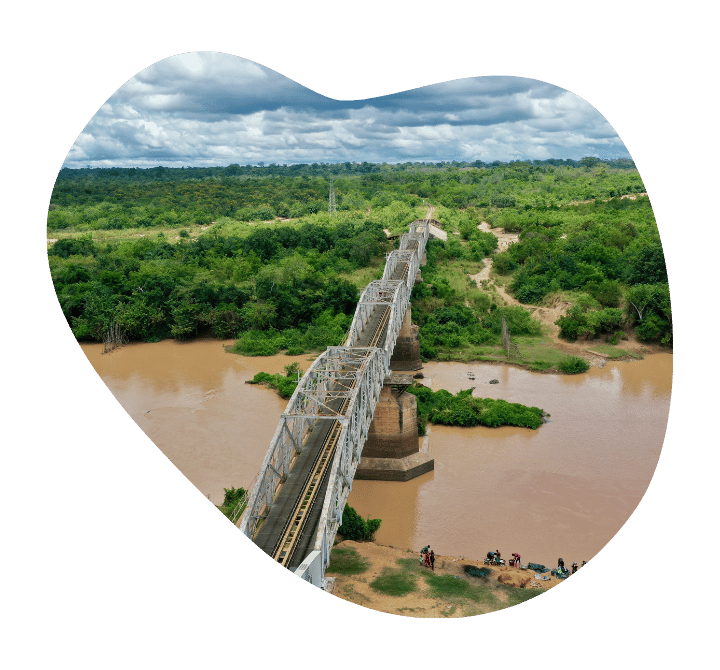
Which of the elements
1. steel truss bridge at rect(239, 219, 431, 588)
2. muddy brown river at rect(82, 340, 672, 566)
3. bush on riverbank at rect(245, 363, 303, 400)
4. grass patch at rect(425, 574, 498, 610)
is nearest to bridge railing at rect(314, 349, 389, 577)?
steel truss bridge at rect(239, 219, 431, 588)

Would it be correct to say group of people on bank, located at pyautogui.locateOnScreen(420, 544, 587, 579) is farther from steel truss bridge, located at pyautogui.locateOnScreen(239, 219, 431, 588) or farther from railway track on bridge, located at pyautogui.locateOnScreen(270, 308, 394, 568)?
railway track on bridge, located at pyautogui.locateOnScreen(270, 308, 394, 568)

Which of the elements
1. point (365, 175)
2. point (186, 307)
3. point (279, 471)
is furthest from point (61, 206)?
point (365, 175)

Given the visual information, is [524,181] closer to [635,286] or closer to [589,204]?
[589,204]

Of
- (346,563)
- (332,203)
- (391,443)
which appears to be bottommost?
(346,563)

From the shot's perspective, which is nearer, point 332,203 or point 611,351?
point 611,351

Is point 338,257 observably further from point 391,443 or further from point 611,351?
point 391,443

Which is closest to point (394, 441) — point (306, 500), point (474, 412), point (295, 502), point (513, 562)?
point (474, 412)
